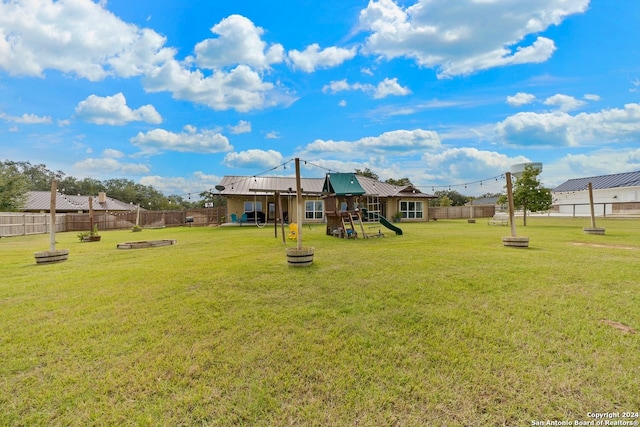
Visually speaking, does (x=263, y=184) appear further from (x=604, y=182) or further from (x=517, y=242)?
(x=604, y=182)

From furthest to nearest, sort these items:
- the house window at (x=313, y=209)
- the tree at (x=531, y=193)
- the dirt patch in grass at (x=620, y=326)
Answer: the house window at (x=313, y=209) < the tree at (x=531, y=193) < the dirt patch in grass at (x=620, y=326)

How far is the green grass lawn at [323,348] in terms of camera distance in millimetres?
2365

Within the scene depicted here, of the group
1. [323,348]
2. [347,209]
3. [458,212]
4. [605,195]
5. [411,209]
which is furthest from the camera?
[458,212]

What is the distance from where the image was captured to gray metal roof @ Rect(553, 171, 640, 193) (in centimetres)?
3136

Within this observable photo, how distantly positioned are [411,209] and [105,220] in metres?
25.8

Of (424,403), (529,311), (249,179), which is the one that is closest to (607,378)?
(529,311)

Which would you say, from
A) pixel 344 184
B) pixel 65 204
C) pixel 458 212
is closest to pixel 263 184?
pixel 344 184

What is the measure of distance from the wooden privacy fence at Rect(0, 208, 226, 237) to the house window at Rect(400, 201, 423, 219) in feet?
51.4

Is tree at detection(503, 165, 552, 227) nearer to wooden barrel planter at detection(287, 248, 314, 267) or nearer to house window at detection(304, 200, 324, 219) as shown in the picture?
house window at detection(304, 200, 324, 219)

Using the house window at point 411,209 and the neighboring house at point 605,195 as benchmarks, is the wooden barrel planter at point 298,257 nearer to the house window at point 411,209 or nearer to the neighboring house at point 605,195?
the house window at point 411,209

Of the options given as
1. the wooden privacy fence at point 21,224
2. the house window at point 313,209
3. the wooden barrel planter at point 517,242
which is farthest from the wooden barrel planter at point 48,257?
the house window at point 313,209

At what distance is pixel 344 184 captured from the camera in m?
13.0

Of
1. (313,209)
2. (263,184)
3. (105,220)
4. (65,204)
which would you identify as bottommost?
(105,220)

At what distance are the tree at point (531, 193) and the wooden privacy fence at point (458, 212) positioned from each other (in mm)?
10522
